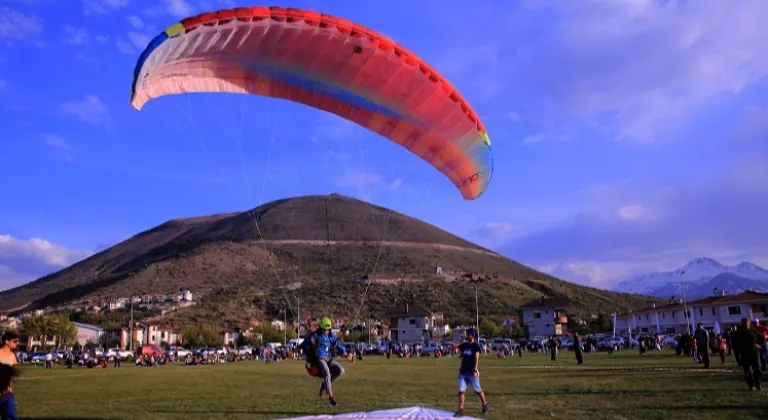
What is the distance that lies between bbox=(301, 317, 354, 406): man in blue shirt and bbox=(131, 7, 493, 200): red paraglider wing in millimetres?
6108

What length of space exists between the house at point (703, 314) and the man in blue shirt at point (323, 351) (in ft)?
205

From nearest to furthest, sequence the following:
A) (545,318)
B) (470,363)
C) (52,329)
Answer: (470,363) → (52,329) → (545,318)

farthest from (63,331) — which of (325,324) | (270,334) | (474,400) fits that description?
(474,400)

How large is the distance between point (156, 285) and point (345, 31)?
125 meters

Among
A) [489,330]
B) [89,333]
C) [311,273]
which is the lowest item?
[489,330]

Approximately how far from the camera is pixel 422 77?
A: 14.8m

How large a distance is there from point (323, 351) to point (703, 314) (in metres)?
76.2

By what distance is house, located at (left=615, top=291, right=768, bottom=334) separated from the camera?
2758 inches

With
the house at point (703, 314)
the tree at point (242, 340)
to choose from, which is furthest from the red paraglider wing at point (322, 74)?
the tree at point (242, 340)

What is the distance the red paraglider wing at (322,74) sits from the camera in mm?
12852

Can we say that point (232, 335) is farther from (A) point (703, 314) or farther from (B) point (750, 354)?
(B) point (750, 354)

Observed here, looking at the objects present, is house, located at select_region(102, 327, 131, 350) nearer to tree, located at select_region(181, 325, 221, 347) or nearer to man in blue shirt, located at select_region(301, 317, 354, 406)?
tree, located at select_region(181, 325, 221, 347)

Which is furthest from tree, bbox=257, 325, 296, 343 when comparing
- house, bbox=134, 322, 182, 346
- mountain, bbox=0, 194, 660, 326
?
house, bbox=134, 322, 182, 346

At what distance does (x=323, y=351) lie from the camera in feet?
38.6
